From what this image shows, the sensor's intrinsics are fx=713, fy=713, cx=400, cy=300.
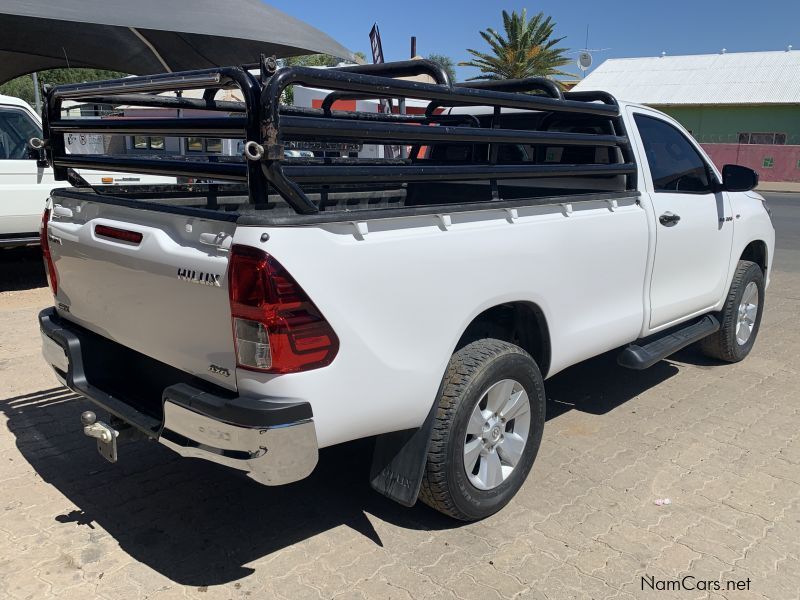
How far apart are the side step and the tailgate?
2581 millimetres

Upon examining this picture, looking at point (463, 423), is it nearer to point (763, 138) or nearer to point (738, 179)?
point (738, 179)

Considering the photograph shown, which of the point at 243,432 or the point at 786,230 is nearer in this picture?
the point at 243,432

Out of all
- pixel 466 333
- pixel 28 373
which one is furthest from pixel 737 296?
pixel 28 373

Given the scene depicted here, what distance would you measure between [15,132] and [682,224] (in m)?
6.90

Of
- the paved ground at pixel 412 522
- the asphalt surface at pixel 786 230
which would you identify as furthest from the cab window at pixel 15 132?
the asphalt surface at pixel 786 230

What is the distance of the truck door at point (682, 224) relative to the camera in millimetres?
4402

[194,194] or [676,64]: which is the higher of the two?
[676,64]

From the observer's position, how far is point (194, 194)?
13.5 feet

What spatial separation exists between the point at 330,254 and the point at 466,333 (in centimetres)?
114

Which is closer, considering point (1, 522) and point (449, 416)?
point (449, 416)

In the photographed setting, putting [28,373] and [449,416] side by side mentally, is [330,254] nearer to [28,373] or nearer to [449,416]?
[449,416]

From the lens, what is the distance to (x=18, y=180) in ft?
25.1

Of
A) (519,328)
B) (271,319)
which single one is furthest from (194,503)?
(519,328)

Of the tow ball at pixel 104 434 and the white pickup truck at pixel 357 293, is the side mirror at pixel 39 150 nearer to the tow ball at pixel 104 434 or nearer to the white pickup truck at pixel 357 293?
the white pickup truck at pixel 357 293
